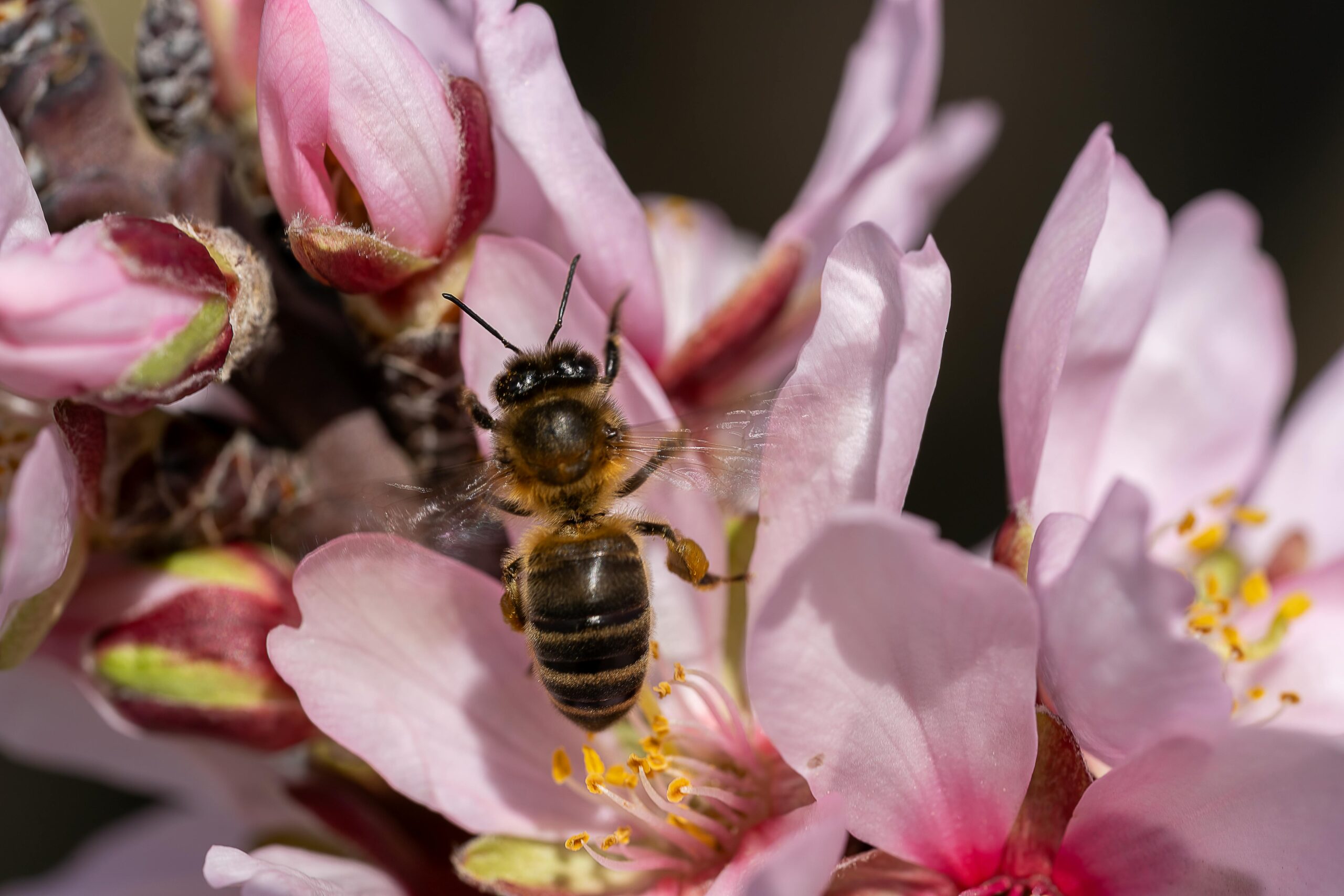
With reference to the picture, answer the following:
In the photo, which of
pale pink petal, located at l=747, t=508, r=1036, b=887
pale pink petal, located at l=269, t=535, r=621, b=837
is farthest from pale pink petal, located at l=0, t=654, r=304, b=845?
pale pink petal, located at l=747, t=508, r=1036, b=887

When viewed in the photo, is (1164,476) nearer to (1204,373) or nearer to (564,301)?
(1204,373)

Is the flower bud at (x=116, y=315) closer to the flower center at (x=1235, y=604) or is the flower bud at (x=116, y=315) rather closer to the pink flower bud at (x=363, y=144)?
the pink flower bud at (x=363, y=144)

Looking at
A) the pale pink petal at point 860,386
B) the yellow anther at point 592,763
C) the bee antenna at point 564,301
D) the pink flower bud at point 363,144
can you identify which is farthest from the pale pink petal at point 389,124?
the yellow anther at point 592,763

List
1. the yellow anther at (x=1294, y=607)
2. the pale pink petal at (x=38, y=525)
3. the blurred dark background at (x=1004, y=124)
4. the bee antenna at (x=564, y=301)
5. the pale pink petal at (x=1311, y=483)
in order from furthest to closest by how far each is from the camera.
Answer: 1. the blurred dark background at (x=1004, y=124)
2. the pale pink petal at (x=1311, y=483)
3. the yellow anther at (x=1294, y=607)
4. the bee antenna at (x=564, y=301)
5. the pale pink petal at (x=38, y=525)

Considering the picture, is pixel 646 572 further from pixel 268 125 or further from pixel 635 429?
pixel 268 125

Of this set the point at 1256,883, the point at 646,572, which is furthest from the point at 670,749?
the point at 1256,883

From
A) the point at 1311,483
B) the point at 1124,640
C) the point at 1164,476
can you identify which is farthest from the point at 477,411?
the point at 1311,483
